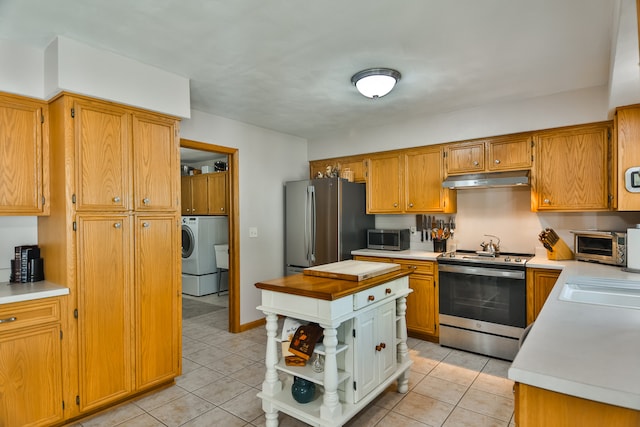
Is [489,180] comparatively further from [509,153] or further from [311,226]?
[311,226]

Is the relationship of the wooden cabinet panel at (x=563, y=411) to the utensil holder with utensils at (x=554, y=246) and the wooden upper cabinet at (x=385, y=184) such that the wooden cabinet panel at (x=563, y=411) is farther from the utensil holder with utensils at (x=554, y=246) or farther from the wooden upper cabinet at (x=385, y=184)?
the wooden upper cabinet at (x=385, y=184)

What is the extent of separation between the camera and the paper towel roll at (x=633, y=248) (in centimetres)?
264

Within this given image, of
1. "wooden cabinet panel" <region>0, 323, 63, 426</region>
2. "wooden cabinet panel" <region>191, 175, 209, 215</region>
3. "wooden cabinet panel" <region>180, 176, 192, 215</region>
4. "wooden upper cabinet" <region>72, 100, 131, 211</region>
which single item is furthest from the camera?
"wooden cabinet panel" <region>180, 176, 192, 215</region>

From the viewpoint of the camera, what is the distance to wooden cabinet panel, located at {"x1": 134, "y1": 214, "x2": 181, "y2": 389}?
8.56 feet

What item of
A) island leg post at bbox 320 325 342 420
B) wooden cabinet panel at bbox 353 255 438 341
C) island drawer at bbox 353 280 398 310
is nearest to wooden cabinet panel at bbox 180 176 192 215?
wooden cabinet panel at bbox 353 255 438 341

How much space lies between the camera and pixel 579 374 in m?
0.95

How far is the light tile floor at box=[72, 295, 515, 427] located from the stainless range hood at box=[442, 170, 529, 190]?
1651 mm

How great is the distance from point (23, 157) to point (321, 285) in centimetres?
219

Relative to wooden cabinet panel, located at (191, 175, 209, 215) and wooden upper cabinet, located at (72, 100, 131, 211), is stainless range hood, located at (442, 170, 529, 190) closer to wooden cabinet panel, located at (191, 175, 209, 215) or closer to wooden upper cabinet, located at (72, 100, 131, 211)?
wooden upper cabinet, located at (72, 100, 131, 211)

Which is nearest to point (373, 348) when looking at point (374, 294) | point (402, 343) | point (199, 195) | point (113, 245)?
point (374, 294)

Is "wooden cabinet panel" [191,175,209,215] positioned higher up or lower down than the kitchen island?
higher up

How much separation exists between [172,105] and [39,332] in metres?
1.79

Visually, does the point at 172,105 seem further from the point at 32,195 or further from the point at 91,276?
the point at 91,276

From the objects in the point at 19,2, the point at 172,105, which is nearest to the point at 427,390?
the point at 172,105
